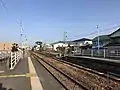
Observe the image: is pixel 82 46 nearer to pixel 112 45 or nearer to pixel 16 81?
pixel 112 45

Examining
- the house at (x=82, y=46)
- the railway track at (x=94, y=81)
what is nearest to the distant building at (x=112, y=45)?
the house at (x=82, y=46)

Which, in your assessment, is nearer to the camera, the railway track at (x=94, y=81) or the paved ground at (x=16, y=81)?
the paved ground at (x=16, y=81)

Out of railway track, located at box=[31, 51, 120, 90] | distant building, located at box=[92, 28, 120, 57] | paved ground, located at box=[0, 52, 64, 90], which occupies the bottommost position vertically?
railway track, located at box=[31, 51, 120, 90]

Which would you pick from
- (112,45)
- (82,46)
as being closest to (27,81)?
(112,45)

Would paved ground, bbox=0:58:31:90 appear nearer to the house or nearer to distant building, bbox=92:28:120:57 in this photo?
distant building, bbox=92:28:120:57

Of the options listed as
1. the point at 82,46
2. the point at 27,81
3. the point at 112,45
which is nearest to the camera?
the point at 27,81

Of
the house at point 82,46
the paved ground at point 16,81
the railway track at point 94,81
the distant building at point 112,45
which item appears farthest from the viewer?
the house at point 82,46

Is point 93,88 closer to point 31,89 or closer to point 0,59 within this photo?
point 31,89

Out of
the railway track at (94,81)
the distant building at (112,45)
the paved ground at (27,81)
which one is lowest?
the railway track at (94,81)

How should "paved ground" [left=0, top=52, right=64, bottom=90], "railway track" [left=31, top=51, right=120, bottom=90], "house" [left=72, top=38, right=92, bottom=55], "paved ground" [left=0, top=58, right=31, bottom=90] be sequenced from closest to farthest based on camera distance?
1. "paved ground" [left=0, top=58, right=31, bottom=90]
2. "paved ground" [left=0, top=52, right=64, bottom=90]
3. "railway track" [left=31, top=51, right=120, bottom=90]
4. "house" [left=72, top=38, right=92, bottom=55]

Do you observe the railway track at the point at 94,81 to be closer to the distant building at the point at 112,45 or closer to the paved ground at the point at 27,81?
the paved ground at the point at 27,81

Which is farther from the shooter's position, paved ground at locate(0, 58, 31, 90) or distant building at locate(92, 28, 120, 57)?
distant building at locate(92, 28, 120, 57)

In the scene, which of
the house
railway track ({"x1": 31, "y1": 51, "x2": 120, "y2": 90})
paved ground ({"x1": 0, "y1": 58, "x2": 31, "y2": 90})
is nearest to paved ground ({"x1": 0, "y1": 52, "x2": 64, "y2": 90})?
paved ground ({"x1": 0, "y1": 58, "x2": 31, "y2": 90})

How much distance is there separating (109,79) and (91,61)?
15098 mm
